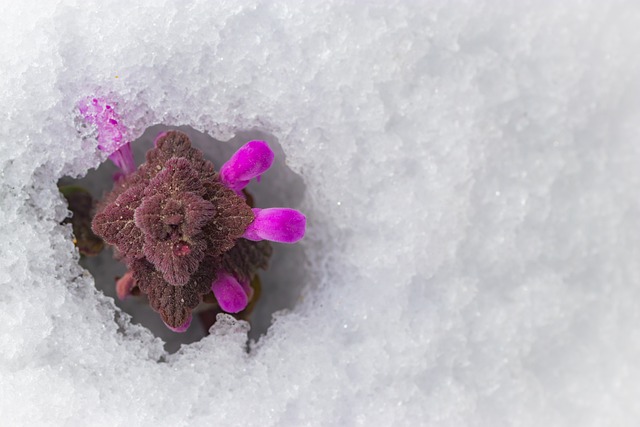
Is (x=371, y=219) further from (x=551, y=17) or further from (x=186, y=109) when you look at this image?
(x=551, y=17)

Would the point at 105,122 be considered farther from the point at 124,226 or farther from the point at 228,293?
the point at 228,293

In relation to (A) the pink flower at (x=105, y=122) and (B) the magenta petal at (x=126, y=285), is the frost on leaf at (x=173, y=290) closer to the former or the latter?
(B) the magenta petal at (x=126, y=285)

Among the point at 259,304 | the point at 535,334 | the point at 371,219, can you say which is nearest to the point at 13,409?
the point at 259,304

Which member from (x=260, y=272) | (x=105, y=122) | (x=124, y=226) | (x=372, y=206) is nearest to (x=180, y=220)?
(x=124, y=226)

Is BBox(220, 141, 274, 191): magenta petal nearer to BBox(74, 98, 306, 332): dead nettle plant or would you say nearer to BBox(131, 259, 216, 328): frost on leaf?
BBox(74, 98, 306, 332): dead nettle plant

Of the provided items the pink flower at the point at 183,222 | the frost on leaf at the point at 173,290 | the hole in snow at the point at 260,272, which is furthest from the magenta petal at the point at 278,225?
the hole in snow at the point at 260,272

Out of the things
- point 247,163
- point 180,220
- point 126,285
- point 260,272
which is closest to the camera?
point 180,220

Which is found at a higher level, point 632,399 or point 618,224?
point 618,224
